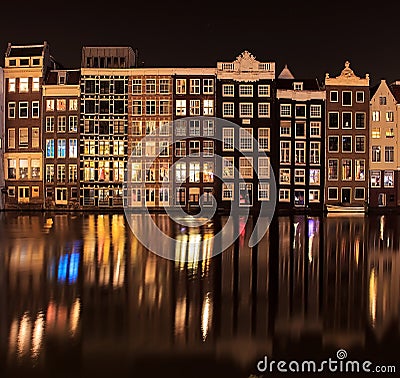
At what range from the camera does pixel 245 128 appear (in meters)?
63.0

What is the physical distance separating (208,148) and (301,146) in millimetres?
11174

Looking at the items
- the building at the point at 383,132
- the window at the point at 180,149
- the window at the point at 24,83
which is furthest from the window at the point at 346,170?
the window at the point at 24,83

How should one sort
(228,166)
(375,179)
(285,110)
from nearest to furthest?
(228,166), (285,110), (375,179)

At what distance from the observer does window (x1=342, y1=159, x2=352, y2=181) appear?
64188 millimetres

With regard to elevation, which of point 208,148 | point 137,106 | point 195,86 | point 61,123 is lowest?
point 208,148

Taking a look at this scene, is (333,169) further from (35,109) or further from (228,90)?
(35,109)

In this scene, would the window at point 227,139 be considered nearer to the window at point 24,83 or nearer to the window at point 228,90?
the window at point 228,90

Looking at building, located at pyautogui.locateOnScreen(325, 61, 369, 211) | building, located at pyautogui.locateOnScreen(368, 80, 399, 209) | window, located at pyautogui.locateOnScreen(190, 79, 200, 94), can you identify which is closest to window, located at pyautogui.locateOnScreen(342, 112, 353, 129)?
building, located at pyautogui.locateOnScreen(325, 61, 369, 211)

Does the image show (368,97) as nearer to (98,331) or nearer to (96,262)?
(96,262)

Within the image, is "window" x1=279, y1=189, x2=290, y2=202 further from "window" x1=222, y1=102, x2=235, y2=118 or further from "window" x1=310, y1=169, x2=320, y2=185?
"window" x1=222, y1=102, x2=235, y2=118

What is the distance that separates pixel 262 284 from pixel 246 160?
4194 centimetres

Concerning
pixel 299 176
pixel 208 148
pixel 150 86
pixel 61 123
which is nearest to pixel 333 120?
pixel 299 176

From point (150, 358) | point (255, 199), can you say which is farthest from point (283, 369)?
point (255, 199)

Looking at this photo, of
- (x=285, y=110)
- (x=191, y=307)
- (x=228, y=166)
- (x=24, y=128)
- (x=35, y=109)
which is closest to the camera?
(x=191, y=307)
